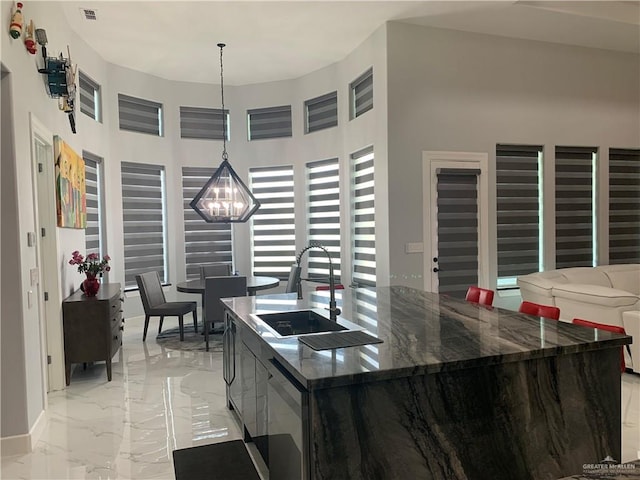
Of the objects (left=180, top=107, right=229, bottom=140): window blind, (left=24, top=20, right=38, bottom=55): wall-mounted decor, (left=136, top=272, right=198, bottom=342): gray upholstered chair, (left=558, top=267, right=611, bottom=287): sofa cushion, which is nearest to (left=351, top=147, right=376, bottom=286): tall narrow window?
(left=136, top=272, right=198, bottom=342): gray upholstered chair

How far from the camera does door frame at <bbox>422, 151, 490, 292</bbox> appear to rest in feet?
18.9

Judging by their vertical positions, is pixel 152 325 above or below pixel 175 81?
below

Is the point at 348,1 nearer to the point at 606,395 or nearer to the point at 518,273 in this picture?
the point at 518,273

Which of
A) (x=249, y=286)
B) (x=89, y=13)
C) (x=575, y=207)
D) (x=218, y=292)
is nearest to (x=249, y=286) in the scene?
(x=249, y=286)

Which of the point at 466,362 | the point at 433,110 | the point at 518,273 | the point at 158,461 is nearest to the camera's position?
the point at 466,362

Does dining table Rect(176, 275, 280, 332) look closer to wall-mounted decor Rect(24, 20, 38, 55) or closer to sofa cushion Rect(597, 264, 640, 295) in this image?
wall-mounted decor Rect(24, 20, 38, 55)

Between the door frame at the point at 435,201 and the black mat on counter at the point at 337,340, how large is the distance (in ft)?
11.6

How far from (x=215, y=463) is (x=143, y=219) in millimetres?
5084

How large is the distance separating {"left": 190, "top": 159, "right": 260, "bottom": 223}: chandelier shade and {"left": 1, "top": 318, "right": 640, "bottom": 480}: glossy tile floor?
180 centimetres

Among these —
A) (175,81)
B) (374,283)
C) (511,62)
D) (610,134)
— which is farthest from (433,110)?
(175,81)

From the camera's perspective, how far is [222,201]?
5.93m

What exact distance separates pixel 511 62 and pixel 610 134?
1.87 m

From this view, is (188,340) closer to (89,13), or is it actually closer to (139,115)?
(139,115)

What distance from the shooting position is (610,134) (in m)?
6.56
